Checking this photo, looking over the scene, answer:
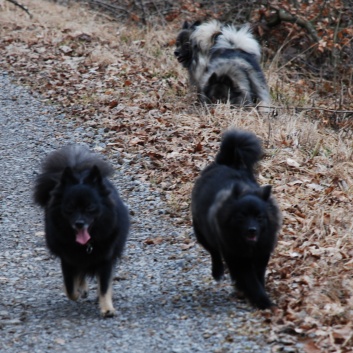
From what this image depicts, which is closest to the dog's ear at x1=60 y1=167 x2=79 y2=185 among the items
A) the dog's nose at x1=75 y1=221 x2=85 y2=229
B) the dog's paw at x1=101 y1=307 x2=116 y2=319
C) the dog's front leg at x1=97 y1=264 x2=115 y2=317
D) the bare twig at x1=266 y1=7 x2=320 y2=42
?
the dog's nose at x1=75 y1=221 x2=85 y2=229

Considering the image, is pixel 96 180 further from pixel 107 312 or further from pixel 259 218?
pixel 259 218

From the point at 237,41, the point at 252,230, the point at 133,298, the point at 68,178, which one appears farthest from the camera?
the point at 237,41

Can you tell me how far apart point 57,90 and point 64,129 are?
6.92 feet

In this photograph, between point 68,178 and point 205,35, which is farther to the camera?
point 205,35

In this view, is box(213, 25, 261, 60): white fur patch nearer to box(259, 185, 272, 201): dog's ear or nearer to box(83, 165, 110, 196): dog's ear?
box(259, 185, 272, 201): dog's ear

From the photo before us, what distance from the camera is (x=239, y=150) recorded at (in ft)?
20.4

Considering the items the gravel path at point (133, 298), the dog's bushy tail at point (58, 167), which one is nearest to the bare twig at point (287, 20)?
the gravel path at point (133, 298)

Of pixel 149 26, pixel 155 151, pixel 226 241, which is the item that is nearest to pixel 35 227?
pixel 155 151

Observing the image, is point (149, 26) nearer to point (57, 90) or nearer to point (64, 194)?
point (57, 90)

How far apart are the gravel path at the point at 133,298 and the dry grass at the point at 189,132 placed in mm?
334

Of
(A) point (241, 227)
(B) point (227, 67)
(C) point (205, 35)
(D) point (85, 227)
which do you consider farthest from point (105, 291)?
(C) point (205, 35)

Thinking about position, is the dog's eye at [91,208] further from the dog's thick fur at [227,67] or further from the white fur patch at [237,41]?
the white fur patch at [237,41]

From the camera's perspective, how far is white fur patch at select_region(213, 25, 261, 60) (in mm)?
11633

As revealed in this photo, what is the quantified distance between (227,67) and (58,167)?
559 cm
